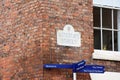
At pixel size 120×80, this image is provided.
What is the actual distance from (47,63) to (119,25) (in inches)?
107

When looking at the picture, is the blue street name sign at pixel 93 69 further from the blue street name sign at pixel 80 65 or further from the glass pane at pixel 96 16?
the glass pane at pixel 96 16

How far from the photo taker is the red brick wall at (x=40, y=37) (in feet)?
37.8

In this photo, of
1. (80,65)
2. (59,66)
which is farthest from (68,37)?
(80,65)

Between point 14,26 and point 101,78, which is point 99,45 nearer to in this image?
point 101,78

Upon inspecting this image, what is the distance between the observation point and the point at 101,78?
1202 centimetres

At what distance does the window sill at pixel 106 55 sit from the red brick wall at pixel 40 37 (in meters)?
0.19

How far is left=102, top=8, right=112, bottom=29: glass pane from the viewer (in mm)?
12875

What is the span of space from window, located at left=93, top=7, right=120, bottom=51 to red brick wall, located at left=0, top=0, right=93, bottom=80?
1.64 feet

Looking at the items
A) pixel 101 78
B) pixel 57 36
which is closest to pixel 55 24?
pixel 57 36

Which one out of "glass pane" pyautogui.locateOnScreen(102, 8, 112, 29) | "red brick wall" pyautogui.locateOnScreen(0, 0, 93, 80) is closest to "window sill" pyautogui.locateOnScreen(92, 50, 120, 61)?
"red brick wall" pyautogui.locateOnScreen(0, 0, 93, 80)

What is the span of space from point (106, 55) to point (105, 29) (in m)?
0.84

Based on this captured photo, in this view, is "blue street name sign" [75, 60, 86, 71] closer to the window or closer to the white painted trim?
the white painted trim

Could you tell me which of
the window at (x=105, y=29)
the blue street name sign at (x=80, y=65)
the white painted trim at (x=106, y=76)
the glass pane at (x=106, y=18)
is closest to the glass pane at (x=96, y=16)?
the window at (x=105, y=29)

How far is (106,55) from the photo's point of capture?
1231 cm
